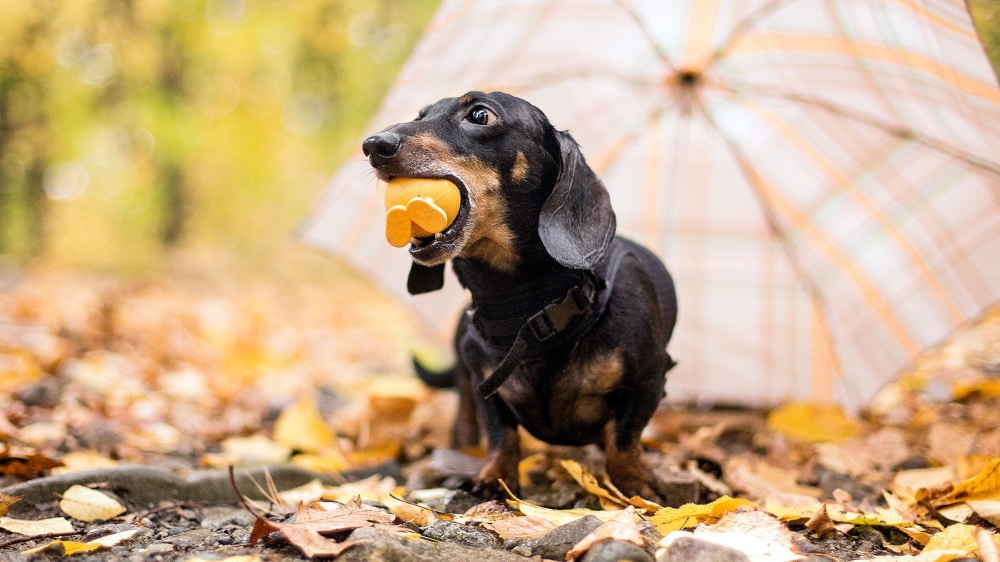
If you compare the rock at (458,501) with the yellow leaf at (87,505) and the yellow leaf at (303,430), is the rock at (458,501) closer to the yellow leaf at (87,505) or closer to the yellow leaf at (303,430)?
A: the yellow leaf at (87,505)

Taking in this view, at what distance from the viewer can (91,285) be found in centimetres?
884

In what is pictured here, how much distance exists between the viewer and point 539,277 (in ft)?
7.18

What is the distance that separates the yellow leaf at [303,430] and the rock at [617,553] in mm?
1907

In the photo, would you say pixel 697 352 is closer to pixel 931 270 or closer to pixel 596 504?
pixel 931 270

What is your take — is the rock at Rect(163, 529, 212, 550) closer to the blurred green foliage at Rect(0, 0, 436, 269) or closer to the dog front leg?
the dog front leg

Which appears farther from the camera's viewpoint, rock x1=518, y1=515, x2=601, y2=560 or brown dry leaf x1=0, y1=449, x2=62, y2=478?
brown dry leaf x1=0, y1=449, x2=62, y2=478

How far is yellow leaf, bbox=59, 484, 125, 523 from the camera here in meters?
2.08

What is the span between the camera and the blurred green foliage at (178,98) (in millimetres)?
11273

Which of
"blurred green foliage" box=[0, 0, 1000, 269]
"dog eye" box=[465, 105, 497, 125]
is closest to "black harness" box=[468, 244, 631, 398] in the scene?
"dog eye" box=[465, 105, 497, 125]

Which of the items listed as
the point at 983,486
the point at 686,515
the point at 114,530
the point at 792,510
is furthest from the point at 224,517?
the point at 983,486

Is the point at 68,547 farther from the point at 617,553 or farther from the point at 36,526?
the point at 617,553

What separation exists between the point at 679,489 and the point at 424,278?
0.98m

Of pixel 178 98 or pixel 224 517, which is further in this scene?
pixel 178 98

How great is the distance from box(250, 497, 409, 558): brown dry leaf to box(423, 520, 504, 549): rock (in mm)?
69
